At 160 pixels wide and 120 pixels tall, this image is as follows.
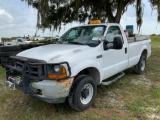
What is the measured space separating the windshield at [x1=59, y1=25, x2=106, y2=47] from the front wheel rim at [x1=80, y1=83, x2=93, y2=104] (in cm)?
92

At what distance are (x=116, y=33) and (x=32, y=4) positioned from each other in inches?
201

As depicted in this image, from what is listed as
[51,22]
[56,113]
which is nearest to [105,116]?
[56,113]

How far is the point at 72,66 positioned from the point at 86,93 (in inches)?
32.1

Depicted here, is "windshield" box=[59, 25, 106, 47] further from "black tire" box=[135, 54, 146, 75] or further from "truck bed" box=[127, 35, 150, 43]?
"black tire" box=[135, 54, 146, 75]

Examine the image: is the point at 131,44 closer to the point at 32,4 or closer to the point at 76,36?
the point at 76,36

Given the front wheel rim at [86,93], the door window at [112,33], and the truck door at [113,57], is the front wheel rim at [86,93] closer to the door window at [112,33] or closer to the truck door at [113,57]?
the truck door at [113,57]

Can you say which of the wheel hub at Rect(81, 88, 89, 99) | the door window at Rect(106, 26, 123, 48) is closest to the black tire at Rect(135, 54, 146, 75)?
the door window at Rect(106, 26, 123, 48)

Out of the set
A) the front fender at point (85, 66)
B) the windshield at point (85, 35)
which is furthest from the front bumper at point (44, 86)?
the windshield at point (85, 35)

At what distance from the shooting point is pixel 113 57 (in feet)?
15.8

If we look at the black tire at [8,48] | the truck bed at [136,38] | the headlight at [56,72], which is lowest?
the headlight at [56,72]

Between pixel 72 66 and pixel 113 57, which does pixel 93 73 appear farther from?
pixel 72 66

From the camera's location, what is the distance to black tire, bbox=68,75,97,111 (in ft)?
12.3

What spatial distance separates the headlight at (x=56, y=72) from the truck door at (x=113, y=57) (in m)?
1.37

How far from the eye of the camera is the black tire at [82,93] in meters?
3.75
